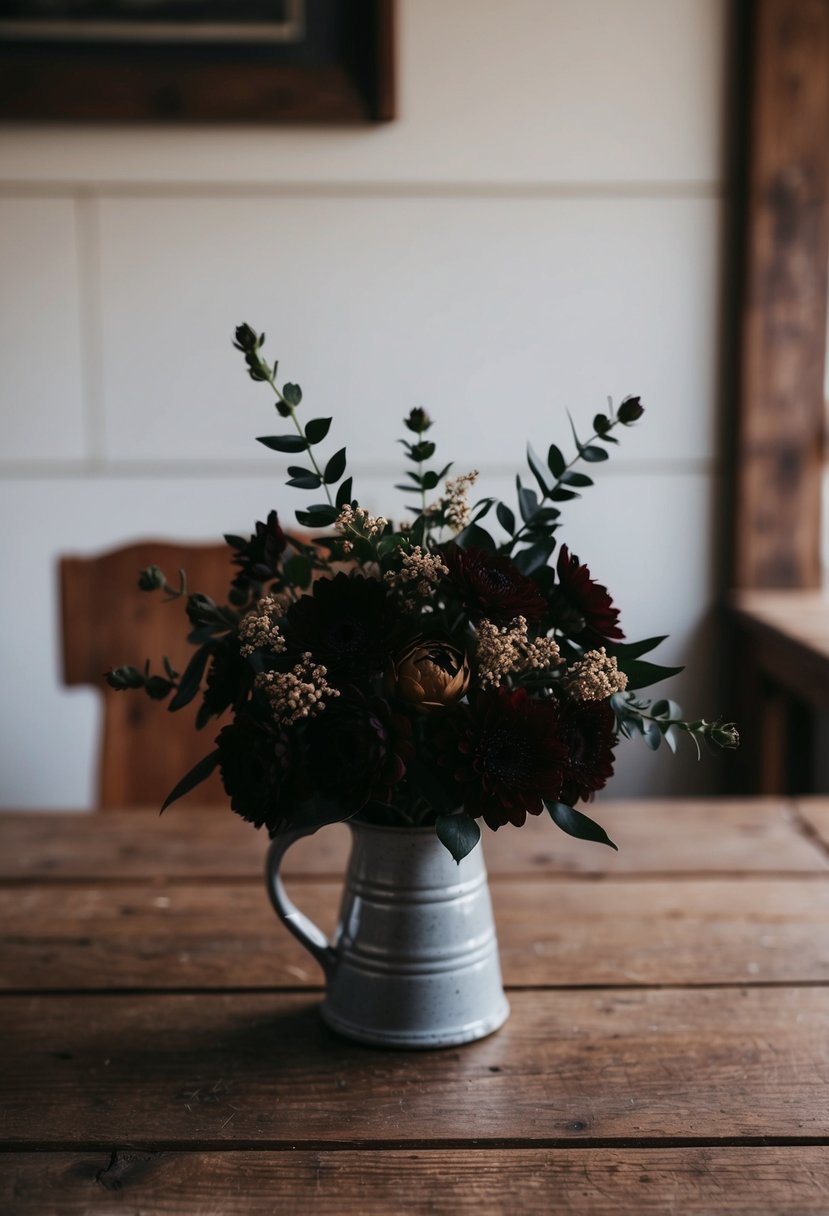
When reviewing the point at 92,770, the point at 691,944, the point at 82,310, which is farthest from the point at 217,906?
the point at 82,310

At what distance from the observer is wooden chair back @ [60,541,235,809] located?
1539 mm

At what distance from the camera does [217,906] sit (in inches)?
39.8

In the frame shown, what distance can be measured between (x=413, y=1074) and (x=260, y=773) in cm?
24

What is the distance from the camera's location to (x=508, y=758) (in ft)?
2.04

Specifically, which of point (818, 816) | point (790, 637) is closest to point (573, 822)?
point (818, 816)

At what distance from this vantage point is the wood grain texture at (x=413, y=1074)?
647mm

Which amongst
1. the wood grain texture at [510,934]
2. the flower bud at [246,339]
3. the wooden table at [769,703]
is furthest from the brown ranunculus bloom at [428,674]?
the wooden table at [769,703]

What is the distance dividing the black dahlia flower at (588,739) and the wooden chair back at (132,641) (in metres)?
0.95

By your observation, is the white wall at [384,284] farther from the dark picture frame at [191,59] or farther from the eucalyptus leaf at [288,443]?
the eucalyptus leaf at [288,443]

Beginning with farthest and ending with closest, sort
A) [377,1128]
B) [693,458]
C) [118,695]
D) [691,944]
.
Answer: [693,458] < [118,695] < [691,944] < [377,1128]

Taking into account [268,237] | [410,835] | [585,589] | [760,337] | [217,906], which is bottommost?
[217,906]

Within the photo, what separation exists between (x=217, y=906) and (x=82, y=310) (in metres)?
1.39

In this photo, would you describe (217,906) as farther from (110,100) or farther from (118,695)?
(110,100)

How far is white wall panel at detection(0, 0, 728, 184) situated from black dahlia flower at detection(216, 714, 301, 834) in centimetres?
163
